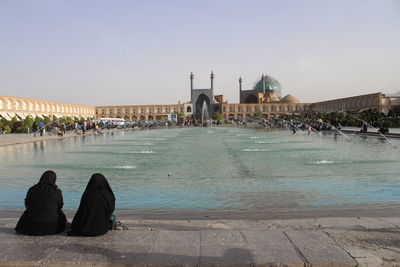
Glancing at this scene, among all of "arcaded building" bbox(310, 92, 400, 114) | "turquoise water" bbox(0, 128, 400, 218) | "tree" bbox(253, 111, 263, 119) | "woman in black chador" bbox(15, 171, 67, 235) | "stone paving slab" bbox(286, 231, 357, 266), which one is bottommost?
"turquoise water" bbox(0, 128, 400, 218)

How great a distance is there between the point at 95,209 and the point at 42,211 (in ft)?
1.43

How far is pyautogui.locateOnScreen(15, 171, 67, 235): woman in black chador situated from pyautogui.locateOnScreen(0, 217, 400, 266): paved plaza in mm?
85

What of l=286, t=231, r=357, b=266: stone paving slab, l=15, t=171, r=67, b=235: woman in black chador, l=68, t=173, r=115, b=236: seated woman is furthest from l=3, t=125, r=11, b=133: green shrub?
l=286, t=231, r=357, b=266: stone paving slab

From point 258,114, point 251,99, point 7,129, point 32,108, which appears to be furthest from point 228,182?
point 251,99

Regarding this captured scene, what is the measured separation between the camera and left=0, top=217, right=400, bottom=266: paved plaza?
103 inches

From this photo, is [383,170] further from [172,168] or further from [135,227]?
[135,227]

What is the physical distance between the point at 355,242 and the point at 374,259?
335mm

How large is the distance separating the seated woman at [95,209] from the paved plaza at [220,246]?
72mm

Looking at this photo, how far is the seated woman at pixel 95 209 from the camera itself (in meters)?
3.16

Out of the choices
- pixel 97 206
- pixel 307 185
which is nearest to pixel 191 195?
pixel 307 185

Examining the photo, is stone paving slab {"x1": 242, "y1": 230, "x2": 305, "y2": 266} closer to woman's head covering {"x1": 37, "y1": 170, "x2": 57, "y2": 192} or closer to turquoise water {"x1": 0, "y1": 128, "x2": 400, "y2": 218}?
turquoise water {"x1": 0, "y1": 128, "x2": 400, "y2": 218}

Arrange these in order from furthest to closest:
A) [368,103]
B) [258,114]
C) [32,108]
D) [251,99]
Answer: [251,99], [258,114], [32,108], [368,103]

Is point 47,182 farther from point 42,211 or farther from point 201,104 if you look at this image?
Result: point 201,104

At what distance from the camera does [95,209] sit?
3174mm
